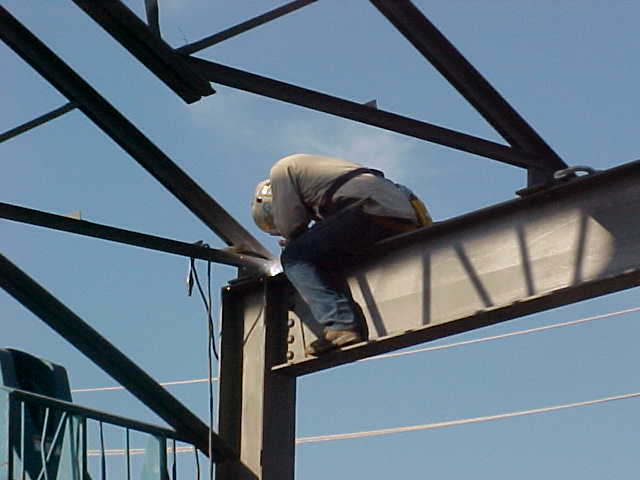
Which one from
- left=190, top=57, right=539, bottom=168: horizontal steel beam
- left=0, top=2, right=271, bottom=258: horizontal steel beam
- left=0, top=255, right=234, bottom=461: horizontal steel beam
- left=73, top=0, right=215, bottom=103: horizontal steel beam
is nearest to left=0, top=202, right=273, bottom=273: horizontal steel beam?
left=0, top=2, right=271, bottom=258: horizontal steel beam

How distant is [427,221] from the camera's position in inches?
369

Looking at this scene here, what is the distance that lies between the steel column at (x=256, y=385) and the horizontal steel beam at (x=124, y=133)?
40 cm

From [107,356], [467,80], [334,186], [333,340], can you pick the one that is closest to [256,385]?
[333,340]

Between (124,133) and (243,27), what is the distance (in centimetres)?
123

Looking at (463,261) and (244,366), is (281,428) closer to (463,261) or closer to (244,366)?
(244,366)

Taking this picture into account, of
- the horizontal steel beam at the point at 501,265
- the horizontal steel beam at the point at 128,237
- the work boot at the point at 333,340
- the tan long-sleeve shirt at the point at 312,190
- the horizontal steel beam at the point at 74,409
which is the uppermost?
the tan long-sleeve shirt at the point at 312,190

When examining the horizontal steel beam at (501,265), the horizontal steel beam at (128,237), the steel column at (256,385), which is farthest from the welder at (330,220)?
the horizontal steel beam at (128,237)

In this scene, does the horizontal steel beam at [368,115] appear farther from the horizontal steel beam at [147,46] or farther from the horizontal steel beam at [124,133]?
the horizontal steel beam at [124,133]

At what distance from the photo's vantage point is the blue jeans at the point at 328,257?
9117 mm

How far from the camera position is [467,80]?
8.81 metres

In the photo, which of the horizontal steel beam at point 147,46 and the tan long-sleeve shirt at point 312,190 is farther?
the tan long-sleeve shirt at point 312,190

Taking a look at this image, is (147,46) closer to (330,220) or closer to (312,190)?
(312,190)

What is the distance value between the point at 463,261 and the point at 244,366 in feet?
6.09

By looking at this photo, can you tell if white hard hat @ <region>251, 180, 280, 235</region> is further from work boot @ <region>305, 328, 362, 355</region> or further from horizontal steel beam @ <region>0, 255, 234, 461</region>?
horizontal steel beam @ <region>0, 255, 234, 461</region>
